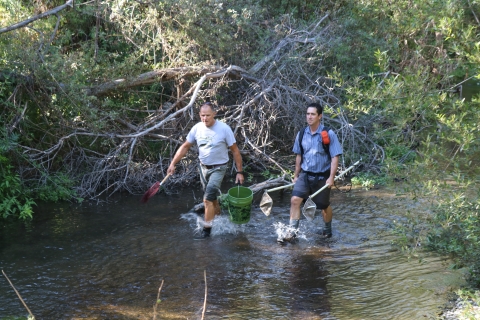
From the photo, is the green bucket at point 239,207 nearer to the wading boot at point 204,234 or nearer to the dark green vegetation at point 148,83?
the wading boot at point 204,234

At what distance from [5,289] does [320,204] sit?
4191mm

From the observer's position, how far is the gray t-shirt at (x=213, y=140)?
8539mm

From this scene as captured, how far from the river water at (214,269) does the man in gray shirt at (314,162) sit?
2.29 ft

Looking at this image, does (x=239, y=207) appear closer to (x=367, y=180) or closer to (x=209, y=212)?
(x=209, y=212)

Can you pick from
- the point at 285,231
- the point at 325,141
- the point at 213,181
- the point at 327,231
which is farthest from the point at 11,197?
the point at 325,141

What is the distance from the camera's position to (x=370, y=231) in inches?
349

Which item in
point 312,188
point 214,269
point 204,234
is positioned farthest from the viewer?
point 204,234

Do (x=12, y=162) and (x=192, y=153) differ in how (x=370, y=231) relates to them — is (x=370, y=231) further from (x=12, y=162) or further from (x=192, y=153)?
(x=12, y=162)

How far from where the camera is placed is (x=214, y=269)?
7375mm

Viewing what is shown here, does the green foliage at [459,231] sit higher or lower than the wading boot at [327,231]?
higher

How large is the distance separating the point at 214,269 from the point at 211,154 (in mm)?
1930

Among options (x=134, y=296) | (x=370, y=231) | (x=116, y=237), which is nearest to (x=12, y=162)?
(x=116, y=237)

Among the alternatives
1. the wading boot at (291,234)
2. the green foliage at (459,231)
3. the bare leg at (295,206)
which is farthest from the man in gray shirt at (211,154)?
the green foliage at (459,231)

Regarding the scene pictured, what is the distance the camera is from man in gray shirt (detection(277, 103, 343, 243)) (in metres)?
7.91
